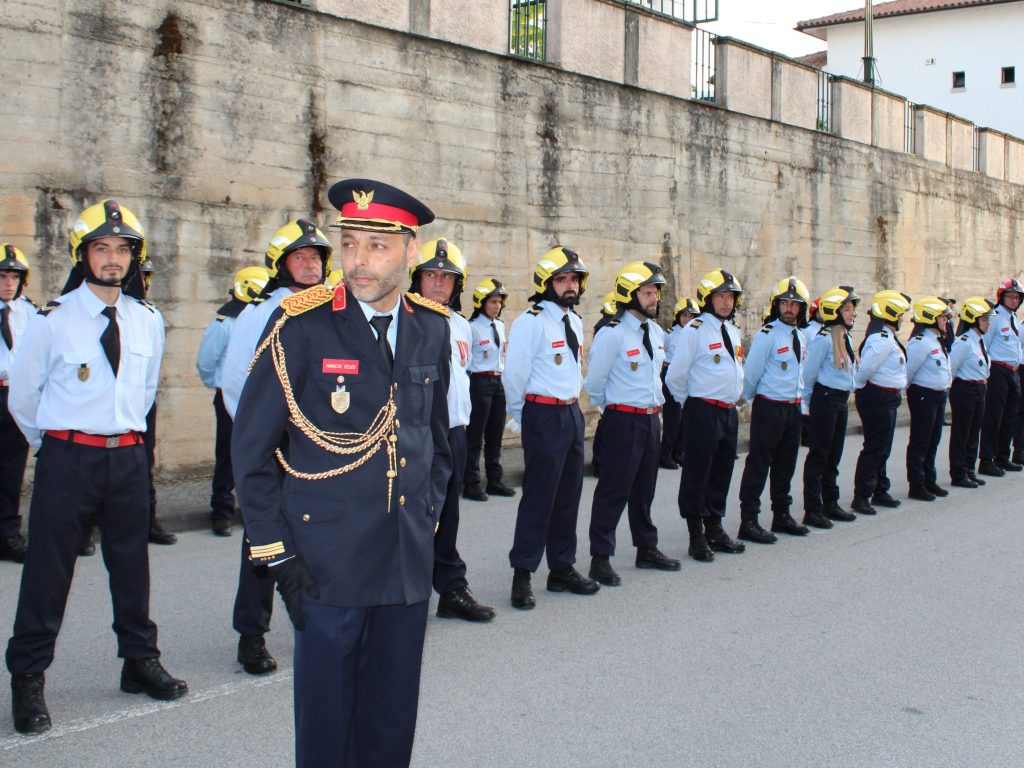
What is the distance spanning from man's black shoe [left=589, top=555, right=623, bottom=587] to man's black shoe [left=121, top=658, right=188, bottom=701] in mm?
3110

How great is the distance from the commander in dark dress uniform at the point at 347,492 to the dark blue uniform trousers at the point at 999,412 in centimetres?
1128

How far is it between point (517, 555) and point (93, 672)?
2590 mm

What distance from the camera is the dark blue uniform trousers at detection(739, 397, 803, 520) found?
28.9 ft

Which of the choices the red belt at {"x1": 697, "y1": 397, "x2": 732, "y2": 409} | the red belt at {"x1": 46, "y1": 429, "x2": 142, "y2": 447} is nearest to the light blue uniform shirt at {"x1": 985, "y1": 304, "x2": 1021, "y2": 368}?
the red belt at {"x1": 697, "y1": 397, "x2": 732, "y2": 409}

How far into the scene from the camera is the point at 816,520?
9.37 metres

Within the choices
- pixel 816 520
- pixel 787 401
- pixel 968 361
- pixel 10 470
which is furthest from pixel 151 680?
pixel 968 361

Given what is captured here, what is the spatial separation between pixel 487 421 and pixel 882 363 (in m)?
4.00

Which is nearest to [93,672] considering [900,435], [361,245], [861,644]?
[361,245]

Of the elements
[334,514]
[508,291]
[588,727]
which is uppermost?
[508,291]

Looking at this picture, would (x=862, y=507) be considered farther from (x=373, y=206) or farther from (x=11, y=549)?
(x=373, y=206)

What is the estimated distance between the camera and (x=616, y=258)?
15430 millimetres

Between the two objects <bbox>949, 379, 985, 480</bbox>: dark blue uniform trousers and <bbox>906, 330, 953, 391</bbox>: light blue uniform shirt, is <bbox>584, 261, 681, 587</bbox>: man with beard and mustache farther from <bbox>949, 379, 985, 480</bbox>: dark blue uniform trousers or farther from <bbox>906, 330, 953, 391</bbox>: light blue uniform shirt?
<bbox>949, 379, 985, 480</bbox>: dark blue uniform trousers

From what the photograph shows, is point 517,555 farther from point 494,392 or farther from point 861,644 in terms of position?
point 494,392

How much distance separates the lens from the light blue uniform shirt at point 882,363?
403 inches
